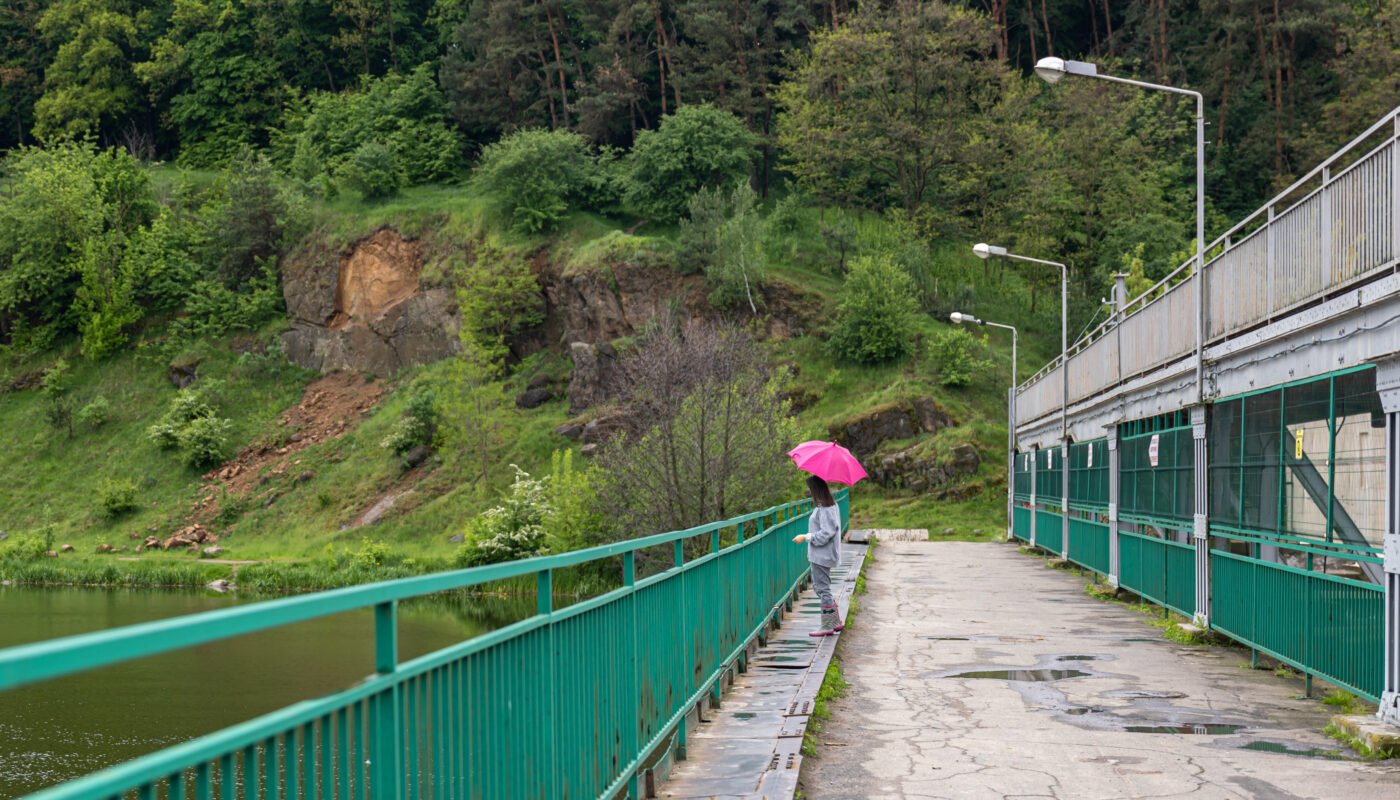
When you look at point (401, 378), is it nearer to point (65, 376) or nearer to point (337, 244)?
point (337, 244)

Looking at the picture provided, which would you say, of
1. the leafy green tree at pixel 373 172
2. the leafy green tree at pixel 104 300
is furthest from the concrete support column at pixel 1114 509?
the leafy green tree at pixel 104 300

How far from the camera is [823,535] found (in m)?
13.3

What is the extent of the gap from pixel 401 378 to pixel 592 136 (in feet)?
64.3

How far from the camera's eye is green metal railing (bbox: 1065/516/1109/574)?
21.8 meters

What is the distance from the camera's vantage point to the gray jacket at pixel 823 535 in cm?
1337

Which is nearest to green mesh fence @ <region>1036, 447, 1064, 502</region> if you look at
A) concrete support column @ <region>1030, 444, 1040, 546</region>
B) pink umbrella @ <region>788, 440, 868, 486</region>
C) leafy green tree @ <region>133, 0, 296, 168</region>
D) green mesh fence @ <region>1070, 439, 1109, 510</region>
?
concrete support column @ <region>1030, 444, 1040, 546</region>

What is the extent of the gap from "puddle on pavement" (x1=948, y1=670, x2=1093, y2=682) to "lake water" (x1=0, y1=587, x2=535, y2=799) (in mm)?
7574

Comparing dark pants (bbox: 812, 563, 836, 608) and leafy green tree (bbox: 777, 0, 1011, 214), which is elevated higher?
leafy green tree (bbox: 777, 0, 1011, 214)

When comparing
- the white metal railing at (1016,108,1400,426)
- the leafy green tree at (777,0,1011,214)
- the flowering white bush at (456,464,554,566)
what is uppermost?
the leafy green tree at (777,0,1011,214)

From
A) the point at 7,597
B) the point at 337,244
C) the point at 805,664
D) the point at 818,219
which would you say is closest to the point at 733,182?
the point at 818,219

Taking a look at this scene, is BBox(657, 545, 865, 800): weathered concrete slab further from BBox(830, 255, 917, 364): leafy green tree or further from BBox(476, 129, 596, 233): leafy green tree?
BBox(476, 129, 596, 233): leafy green tree

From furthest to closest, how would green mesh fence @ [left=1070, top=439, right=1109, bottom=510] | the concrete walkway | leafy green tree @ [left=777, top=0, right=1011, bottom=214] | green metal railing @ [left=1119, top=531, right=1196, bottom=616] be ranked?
leafy green tree @ [left=777, top=0, right=1011, bottom=214], green mesh fence @ [left=1070, top=439, right=1109, bottom=510], green metal railing @ [left=1119, top=531, right=1196, bottom=616], the concrete walkway

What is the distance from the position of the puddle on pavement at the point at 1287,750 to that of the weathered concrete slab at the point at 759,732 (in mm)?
3246

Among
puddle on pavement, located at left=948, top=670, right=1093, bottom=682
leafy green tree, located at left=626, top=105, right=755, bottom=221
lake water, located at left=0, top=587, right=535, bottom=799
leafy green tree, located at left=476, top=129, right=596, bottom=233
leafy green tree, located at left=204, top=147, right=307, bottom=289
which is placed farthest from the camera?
leafy green tree, located at left=204, top=147, right=307, bottom=289
